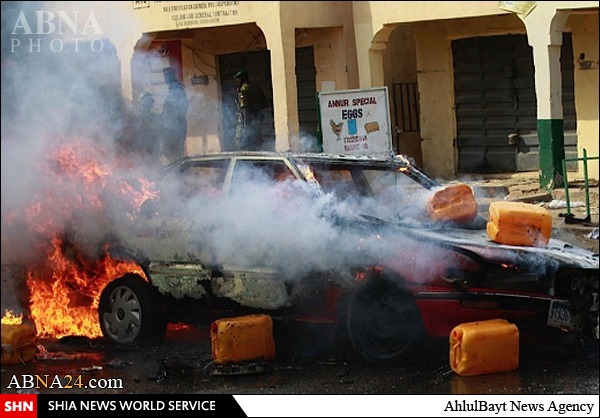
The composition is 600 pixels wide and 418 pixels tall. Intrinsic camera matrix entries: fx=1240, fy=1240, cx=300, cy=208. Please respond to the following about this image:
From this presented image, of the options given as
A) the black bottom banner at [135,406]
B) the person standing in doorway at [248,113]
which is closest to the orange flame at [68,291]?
the person standing in doorway at [248,113]

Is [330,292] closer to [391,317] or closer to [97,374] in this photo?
[391,317]

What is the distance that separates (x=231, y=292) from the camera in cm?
864

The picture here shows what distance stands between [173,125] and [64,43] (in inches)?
38.4

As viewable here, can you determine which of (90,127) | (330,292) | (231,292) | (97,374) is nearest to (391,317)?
(330,292)

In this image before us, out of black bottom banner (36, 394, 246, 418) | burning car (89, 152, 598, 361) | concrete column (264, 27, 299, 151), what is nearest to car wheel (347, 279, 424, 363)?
burning car (89, 152, 598, 361)

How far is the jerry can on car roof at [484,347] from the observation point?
317 inches

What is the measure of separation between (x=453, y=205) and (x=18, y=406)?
316 centimetres

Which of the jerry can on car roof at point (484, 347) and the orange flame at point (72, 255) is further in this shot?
the orange flame at point (72, 255)

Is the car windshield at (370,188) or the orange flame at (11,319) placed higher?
the car windshield at (370,188)

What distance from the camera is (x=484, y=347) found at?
805 centimetres

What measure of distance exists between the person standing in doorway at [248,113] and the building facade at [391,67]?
7 cm

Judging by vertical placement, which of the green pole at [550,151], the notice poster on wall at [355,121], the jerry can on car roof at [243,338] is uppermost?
the notice poster on wall at [355,121]

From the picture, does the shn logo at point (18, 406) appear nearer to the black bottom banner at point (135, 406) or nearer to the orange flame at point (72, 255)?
the black bottom banner at point (135, 406)

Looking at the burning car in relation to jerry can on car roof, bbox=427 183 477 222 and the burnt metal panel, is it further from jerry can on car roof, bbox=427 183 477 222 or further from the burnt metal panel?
the burnt metal panel
